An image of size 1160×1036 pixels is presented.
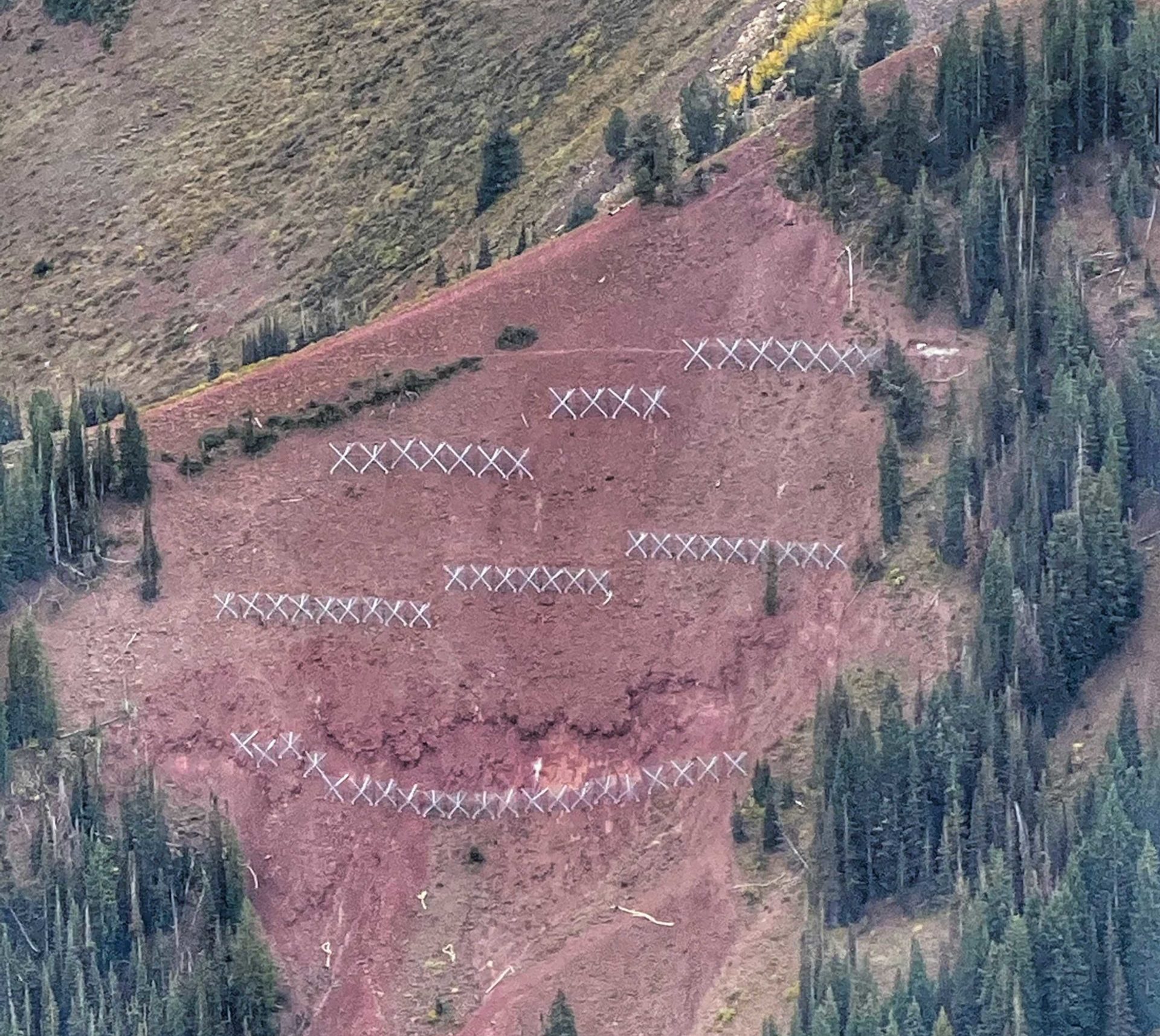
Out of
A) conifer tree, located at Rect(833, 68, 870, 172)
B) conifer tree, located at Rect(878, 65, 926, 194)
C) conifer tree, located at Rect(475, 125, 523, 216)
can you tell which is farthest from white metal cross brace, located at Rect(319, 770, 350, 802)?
conifer tree, located at Rect(475, 125, 523, 216)

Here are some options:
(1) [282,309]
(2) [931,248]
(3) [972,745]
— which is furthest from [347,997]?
(1) [282,309]

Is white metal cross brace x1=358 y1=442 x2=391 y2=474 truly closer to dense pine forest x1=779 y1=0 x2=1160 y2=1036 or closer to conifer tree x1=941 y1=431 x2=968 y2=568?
dense pine forest x1=779 y1=0 x2=1160 y2=1036

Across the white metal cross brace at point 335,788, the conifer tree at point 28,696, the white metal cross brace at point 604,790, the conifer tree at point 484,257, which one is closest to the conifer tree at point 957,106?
the conifer tree at point 484,257

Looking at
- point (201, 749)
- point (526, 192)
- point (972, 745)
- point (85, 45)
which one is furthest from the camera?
point (85, 45)

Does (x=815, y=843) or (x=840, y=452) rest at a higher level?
(x=840, y=452)

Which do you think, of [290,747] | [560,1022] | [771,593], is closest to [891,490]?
[771,593]

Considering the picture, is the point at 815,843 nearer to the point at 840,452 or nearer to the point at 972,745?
the point at 972,745
